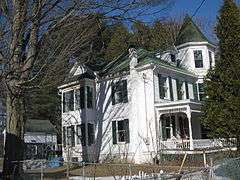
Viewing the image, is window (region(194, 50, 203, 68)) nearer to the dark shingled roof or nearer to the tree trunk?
the tree trunk

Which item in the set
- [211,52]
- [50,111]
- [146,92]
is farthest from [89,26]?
[50,111]

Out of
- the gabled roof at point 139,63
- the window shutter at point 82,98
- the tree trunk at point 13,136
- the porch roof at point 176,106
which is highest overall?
the gabled roof at point 139,63

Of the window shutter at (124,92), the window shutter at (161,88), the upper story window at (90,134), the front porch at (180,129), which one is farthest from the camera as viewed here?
the upper story window at (90,134)

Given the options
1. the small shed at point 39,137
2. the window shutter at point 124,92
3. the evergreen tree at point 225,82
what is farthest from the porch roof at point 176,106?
the small shed at point 39,137

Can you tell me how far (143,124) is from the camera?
1062 inches

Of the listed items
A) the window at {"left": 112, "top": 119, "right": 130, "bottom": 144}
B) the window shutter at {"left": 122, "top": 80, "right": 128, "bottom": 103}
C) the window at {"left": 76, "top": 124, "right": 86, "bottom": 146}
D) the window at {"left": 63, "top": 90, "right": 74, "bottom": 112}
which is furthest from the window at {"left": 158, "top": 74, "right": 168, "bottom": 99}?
the window at {"left": 63, "top": 90, "right": 74, "bottom": 112}

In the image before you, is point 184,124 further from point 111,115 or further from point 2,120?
point 2,120

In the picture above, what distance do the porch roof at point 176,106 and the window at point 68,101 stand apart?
8.16m

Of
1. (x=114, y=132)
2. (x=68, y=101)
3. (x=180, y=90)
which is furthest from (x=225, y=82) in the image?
(x=68, y=101)

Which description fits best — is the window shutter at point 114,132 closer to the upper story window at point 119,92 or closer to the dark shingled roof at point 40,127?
the upper story window at point 119,92

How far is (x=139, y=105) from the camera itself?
27.4 metres

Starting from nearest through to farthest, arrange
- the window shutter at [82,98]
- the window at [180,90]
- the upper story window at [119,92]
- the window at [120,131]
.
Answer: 1. the window at [120,131]
2. the upper story window at [119,92]
3. the window at [180,90]
4. the window shutter at [82,98]

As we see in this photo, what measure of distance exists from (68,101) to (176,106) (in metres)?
9.81

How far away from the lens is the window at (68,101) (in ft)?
104
